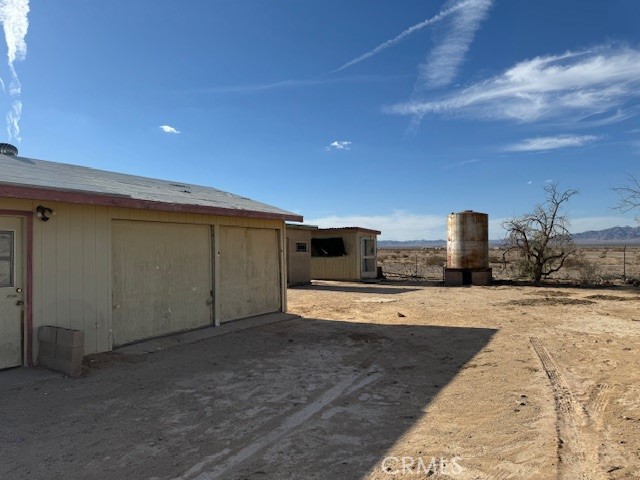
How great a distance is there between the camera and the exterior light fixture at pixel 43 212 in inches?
244

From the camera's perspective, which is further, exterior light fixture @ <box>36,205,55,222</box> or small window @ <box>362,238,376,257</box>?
small window @ <box>362,238,376,257</box>

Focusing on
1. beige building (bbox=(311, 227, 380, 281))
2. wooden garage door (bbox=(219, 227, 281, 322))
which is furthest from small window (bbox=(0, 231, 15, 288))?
beige building (bbox=(311, 227, 380, 281))

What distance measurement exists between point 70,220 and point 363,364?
4748 mm

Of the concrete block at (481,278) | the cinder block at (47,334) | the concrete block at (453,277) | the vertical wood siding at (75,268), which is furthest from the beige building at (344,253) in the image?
the cinder block at (47,334)

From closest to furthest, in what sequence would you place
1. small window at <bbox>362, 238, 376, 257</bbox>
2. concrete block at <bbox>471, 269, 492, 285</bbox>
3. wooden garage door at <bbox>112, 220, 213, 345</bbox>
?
wooden garage door at <bbox>112, 220, 213, 345</bbox> < concrete block at <bbox>471, 269, 492, 285</bbox> < small window at <bbox>362, 238, 376, 257</bbox>

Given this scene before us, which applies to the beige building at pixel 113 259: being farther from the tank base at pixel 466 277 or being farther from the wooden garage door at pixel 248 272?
the tank base at pixel 466 277

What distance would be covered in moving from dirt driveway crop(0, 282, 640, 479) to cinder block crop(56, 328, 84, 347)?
482 millimetres

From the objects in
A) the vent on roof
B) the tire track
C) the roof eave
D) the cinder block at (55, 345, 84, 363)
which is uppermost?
the vent on roof

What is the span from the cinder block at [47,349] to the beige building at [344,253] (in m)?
16.4

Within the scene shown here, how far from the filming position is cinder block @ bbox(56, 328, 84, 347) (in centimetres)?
577

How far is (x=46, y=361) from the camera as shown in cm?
609

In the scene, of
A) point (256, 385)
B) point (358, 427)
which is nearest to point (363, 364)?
point (256, 385)

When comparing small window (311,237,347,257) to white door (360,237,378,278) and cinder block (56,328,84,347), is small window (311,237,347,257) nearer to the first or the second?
white door (360,237,378,278)

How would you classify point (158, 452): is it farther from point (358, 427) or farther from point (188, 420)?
point (358, 427)
